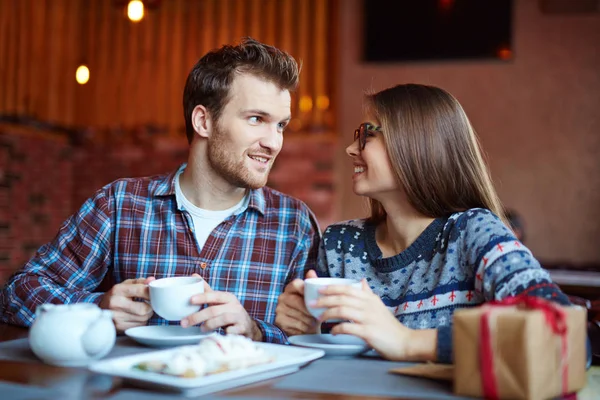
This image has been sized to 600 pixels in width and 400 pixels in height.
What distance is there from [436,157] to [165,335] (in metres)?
0.76

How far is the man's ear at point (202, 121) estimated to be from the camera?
218 cm

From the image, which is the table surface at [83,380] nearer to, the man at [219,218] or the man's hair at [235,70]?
the man at [219,218]

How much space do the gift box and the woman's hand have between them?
0.73ft

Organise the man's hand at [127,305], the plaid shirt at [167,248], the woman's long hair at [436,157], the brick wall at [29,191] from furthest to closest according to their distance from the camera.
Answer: the brick wall at [29,191] → the plaid shirt at [167,248] → the woman's long hair at [436,157] → the man's hand at [127,305]

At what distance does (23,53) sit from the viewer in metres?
4.39

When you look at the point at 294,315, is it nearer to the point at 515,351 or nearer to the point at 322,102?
the point at 515,351

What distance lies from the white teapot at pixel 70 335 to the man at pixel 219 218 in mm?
746

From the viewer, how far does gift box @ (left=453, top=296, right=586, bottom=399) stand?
923 millimetres

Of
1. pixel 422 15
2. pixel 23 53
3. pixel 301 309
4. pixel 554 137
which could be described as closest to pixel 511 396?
pixel 301 309

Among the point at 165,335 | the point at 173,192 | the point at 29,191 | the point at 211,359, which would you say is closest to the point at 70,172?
the point at 29,191

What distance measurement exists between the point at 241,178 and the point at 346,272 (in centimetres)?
48

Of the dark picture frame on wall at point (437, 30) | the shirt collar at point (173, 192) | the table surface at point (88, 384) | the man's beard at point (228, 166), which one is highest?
the dark picture frame on wall at point (437, 30)

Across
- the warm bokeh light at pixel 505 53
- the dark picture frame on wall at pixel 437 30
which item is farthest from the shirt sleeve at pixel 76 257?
the warm bokeh light at pixel 505 53

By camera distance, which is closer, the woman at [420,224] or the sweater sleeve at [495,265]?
the sweater sleeve at [495,265]
